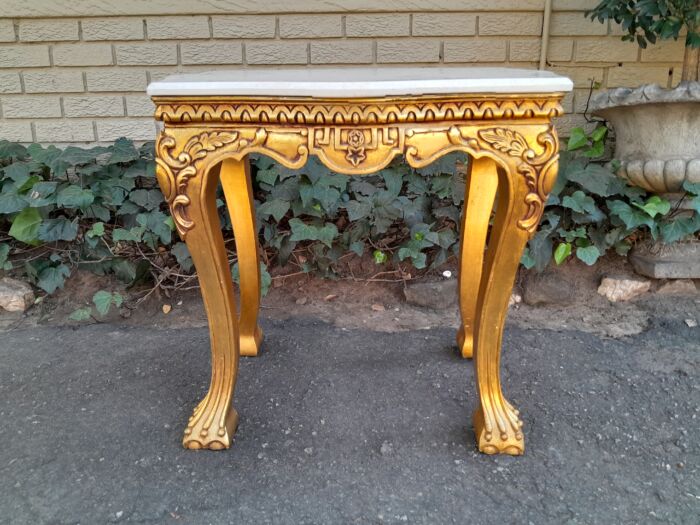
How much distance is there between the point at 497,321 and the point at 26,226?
80.5 inches

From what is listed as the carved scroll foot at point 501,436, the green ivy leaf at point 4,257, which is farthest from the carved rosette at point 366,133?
the green ivy leaf at point 4,257

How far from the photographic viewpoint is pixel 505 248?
128cm

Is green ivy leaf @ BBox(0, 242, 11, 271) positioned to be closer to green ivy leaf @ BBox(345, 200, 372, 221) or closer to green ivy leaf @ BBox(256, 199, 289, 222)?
green ivy leaf @ BBox(256, 199, 289, 222)

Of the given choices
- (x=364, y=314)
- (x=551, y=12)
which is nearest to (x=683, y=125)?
(x=551, y=12)

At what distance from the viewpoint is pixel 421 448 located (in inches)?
55.6

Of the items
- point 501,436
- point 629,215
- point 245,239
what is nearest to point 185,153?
point 245,239

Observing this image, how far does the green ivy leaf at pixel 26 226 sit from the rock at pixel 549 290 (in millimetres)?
2191

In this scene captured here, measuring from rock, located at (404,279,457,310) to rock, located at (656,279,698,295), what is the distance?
90 centimetres

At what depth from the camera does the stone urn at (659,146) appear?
2.09 meters

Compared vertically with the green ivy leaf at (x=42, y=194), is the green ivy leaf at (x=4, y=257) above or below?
below

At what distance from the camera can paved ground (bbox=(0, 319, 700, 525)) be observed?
1.23 meters

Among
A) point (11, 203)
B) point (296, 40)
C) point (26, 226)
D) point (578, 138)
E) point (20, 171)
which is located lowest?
point (26, 226)

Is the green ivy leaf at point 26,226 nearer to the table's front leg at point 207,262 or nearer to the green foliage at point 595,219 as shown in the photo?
the table's front leg at point 207,262

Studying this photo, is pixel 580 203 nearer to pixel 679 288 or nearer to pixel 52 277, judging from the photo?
pixel 679 288
